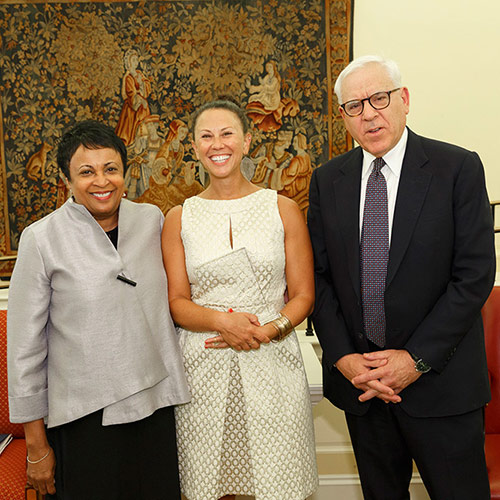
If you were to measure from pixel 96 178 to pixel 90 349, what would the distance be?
570mm

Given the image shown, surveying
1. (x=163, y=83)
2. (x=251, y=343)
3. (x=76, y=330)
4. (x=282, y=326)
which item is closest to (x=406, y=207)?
(x=282, y=326)

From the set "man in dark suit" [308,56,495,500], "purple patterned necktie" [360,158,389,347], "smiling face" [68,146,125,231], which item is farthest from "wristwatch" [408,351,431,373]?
"smiling face" [68,146,125,231]

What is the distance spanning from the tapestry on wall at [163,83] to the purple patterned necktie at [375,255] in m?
Answer: 1.87

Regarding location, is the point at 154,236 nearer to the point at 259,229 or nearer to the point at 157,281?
the point at 157,281

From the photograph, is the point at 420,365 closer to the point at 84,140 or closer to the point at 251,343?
the point at 251,343

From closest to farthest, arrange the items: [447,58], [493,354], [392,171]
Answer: [392,171]
[493,354]
[447,58]

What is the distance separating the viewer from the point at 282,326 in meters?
2.06

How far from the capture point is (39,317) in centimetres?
190

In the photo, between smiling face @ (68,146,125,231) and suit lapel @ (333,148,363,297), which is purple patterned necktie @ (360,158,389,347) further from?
smiling face @ (68,146,125,231)

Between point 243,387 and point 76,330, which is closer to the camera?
point 76,330

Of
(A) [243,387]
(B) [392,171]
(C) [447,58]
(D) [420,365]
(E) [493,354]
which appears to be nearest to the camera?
(D) [420,365]

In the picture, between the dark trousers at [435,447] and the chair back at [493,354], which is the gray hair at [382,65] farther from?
the chair back at [493,354]

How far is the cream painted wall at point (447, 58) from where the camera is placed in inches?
145

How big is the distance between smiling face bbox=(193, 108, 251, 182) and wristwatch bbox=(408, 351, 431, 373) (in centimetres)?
91
